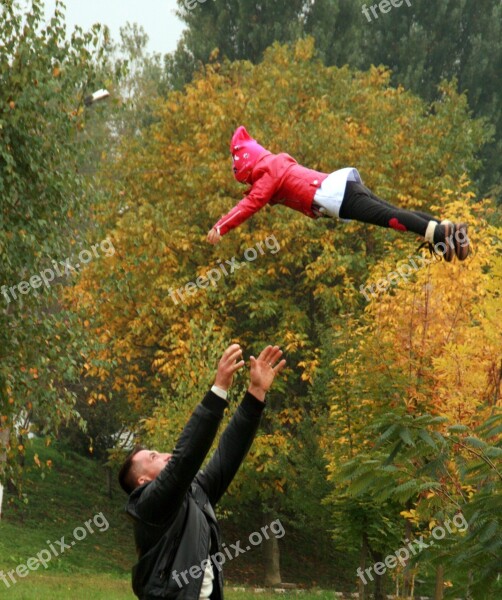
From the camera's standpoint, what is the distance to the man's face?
17.2 feet

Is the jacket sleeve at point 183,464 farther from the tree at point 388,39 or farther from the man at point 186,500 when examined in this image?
→ the tree at point 388,39

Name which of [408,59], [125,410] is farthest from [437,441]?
[408,59]

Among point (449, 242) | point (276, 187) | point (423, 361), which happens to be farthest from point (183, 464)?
point (423, 361)

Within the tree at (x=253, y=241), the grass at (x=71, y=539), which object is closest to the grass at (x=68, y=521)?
the grass at (x=71, y=539)

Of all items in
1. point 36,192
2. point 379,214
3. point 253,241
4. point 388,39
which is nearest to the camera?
point 379,214

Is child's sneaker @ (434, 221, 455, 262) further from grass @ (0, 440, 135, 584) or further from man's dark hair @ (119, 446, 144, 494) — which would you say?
grass @ (0, 440, 135, 584)

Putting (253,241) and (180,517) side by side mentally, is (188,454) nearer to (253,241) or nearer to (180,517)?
(180,517)

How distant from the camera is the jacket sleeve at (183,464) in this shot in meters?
4.82

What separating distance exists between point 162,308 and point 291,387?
16.9 feet

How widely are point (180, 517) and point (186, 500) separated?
0.10 m

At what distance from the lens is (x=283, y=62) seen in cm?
3203

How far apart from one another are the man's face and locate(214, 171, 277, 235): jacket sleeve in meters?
1.84

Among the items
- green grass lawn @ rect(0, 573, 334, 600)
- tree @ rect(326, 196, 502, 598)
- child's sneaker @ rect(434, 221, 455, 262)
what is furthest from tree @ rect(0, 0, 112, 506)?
child's sneaker @ rect(434, 221, 455, 262)

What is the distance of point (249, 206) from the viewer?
6.81 metres
